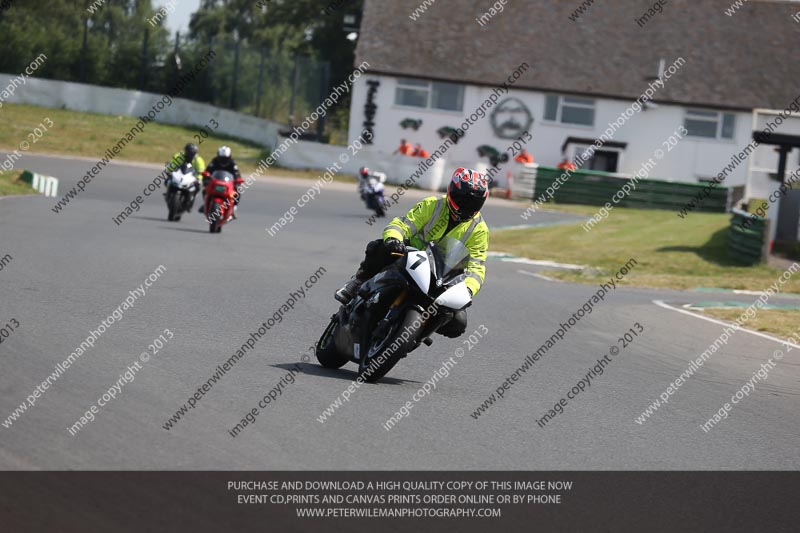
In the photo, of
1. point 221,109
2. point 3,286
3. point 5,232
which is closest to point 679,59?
point 221,109

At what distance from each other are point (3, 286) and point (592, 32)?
41433 millimetres

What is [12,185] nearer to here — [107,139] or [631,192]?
[107,139]

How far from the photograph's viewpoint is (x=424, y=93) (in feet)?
164

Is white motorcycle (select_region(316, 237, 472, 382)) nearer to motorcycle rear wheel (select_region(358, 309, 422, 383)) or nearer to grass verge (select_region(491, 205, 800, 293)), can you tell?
motorcycle rear wheel (select_region(358, 309, 422, 383))

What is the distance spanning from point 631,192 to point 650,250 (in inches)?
572

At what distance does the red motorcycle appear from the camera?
22.6m

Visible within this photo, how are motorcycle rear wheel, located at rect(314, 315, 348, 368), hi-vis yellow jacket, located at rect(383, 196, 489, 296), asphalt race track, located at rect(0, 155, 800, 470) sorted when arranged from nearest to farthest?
asphalt race track, located at rect(0, 155, 800, 470) < hi-vis yellow jacket, located at rect(383, 196, 489, 296) < motorcycle rear wheel, located at rect(314, 315, 348, 368)

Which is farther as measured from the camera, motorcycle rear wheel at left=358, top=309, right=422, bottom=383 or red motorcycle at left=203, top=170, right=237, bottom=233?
red motorcycle at left=203, top=170, right=237, bottom=233

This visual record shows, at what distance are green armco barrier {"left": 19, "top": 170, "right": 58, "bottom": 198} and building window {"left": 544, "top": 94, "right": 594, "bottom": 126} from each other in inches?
993

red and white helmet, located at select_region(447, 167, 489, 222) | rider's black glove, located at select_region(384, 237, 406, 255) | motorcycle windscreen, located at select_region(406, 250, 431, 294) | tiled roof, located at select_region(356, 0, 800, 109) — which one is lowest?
motorcycle windscreen, located at select_region(406, 250, 431, 294)

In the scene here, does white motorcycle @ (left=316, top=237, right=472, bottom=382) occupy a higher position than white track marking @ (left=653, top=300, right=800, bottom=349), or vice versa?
white motorcycle @ (left=316, top=237, right=472, bottom=382)

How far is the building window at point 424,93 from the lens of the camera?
5000 cm

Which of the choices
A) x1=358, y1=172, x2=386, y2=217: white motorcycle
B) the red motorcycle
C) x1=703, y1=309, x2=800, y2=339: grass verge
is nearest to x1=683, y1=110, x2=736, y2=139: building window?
x1=358, y1=172, x2=386, y2=217: white motorcycle

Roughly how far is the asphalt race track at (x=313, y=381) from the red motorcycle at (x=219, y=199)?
3.89 meters
